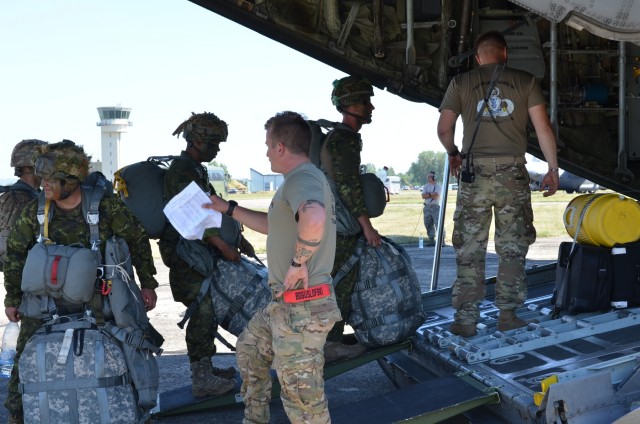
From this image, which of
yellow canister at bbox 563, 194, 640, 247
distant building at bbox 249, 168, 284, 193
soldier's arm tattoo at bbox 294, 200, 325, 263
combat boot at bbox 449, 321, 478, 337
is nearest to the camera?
soldier's arm tattoo at bbox 294, 200, 325, 263

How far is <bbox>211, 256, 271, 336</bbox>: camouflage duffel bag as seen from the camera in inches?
200

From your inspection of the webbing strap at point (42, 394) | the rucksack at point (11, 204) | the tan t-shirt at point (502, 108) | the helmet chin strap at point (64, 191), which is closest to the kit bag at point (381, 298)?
the tan t-shirt at point (502, 108)

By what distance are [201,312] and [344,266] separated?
939 millimetres

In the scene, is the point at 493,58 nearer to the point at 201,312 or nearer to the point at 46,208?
the point at 201,312

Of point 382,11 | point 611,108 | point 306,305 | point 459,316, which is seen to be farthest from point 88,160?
point 611,108

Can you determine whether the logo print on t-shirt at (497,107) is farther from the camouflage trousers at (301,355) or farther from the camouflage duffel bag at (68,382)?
the camouflage duffel bag at (68,382)

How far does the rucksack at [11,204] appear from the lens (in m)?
5.06

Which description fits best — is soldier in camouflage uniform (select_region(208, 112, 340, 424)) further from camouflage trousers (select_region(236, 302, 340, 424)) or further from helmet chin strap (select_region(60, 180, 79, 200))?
helmet chin strap (select_region(60, 180, 79, 200))

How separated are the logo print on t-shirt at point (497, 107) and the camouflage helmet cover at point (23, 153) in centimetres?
282

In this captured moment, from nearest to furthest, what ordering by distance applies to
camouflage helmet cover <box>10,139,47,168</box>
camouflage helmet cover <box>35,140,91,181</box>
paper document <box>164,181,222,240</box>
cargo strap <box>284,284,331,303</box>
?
cargo strap <box>284,284,331,303</box>, paper document <box>164,181,222,240</box>, camouflage helmet cover <box>35,140,91,181</box>, camouflage helmet cover <box>10,139,47,168</box>

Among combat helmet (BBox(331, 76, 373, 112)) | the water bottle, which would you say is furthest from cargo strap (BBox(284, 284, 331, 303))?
the water bottle

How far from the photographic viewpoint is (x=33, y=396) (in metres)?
4.05

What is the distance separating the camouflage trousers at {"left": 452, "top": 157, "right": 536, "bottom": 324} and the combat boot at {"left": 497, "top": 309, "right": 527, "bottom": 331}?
0.04 m

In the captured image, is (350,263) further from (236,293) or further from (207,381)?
(207,381)
